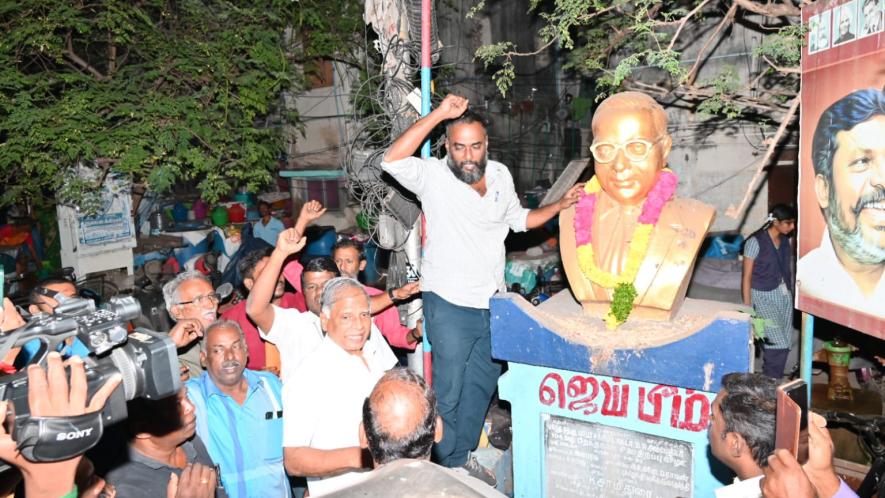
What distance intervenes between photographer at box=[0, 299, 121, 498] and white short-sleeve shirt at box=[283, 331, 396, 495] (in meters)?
1.17

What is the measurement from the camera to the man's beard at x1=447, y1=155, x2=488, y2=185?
4.53 meters

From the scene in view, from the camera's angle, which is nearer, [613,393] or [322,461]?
[322,461]

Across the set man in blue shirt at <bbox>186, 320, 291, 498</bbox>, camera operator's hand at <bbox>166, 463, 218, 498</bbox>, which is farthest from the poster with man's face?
camera operator's hand at <bbox>166, 463, 218, 498</bbox>

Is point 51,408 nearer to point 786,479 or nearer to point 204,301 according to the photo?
point 204,301

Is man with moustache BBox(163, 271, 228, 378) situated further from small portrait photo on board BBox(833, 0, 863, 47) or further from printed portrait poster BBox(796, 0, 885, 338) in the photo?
small portrait photo on board BBox(833, 0, 863, 47)

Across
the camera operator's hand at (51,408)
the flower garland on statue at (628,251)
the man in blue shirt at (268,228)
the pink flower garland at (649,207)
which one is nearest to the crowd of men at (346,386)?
the camera operator's hand at (51,408)

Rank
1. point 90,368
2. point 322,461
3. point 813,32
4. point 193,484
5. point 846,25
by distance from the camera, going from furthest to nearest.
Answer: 1. point 813,32
2. point 846,25
3. point 322,461
4. point 193,484
5. point 90,368

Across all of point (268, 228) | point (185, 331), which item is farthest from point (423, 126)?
point (268, 228)

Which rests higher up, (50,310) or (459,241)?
(459,241)

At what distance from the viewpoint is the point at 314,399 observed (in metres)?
3.34

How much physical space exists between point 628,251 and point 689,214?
42cm

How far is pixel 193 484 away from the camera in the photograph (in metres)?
2.72

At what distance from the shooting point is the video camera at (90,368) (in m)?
2.09

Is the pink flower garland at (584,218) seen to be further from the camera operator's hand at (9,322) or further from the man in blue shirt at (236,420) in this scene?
the camera operator's hand at (9,322)
